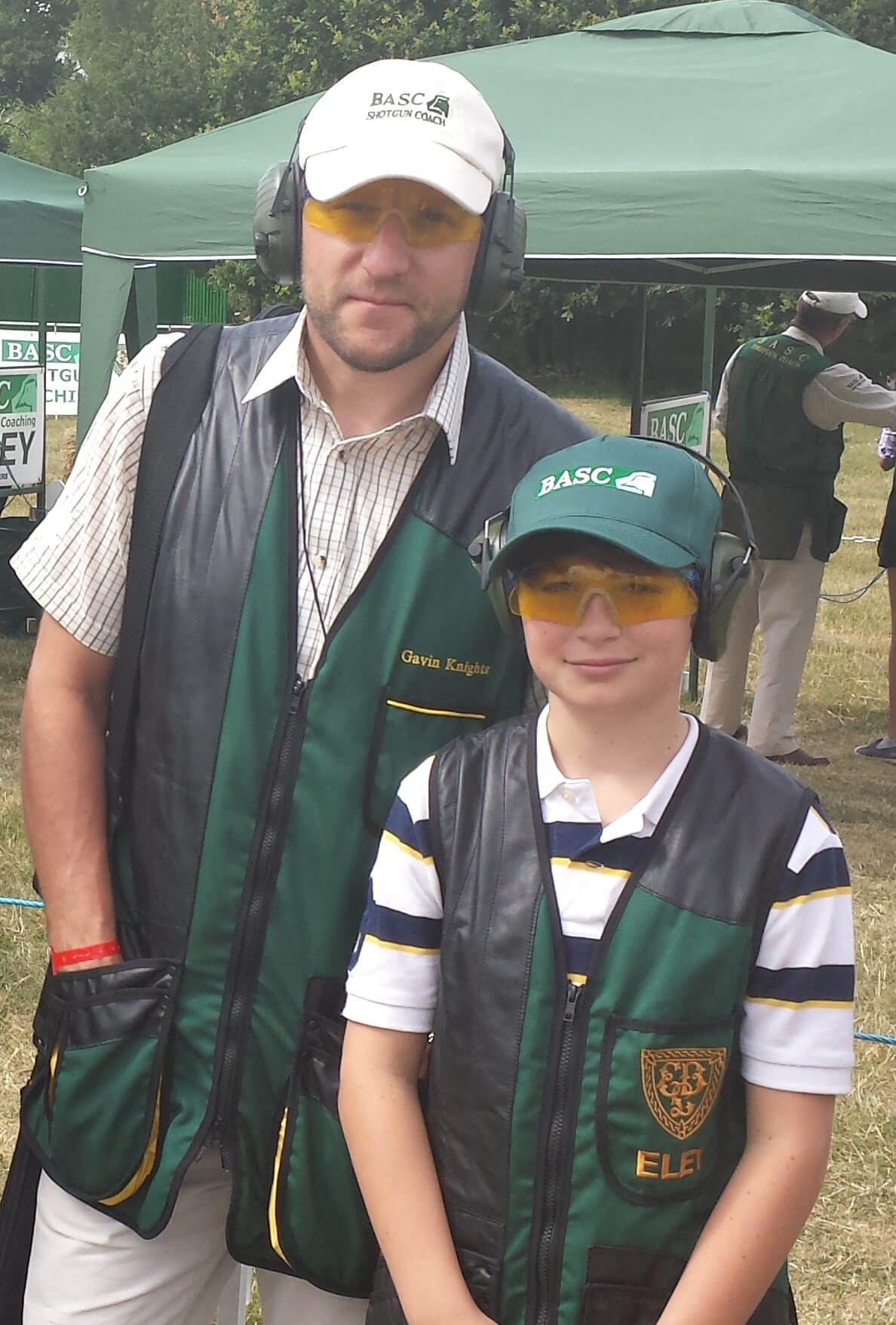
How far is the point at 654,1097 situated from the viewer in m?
1.43

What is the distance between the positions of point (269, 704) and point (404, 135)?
65 centimetres

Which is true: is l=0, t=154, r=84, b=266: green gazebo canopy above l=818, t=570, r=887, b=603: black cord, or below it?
above

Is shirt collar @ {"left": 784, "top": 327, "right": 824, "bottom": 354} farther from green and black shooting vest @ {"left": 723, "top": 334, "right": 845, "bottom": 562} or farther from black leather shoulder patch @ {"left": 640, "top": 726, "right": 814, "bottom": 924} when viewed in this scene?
black leather shoulder patch @ {"left": 640, "top": 726, "right": 814, "bottom": 924}

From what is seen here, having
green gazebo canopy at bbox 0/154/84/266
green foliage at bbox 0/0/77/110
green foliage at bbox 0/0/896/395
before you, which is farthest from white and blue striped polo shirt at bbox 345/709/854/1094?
green foliage at bbox 0/0/77/110

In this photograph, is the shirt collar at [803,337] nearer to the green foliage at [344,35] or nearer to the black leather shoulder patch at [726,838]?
the black leather shoulder patch at [726,838]

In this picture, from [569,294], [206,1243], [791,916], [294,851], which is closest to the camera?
[791,916]

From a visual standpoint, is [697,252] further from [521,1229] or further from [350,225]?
[521,1229]

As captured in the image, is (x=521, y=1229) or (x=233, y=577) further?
(x=233, y=577)

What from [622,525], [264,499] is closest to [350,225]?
[264,499]

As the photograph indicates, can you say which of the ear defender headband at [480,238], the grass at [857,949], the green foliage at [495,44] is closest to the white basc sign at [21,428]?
the grass at [857,949]

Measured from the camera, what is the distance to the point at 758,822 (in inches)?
58.2

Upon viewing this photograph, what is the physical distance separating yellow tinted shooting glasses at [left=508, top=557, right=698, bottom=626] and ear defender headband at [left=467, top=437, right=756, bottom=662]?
0.04m

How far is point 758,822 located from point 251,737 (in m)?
0.57

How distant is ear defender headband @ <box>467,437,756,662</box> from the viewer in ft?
5.07
